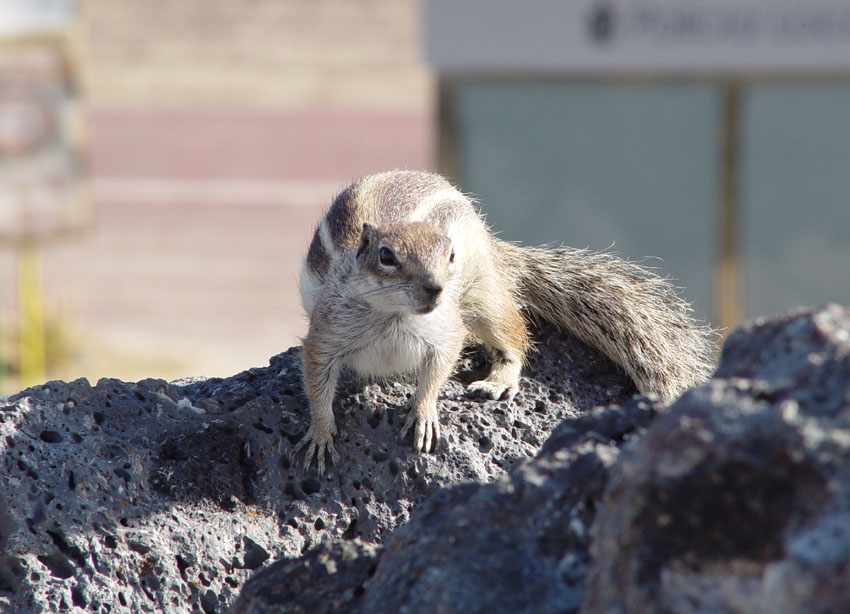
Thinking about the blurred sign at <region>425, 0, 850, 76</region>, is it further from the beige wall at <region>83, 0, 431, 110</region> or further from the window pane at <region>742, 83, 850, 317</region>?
the beige wall at <region>83, 0, 431, 110</region>

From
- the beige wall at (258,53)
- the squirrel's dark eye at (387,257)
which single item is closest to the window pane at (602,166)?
the squirrel's dark eye at (387,257)

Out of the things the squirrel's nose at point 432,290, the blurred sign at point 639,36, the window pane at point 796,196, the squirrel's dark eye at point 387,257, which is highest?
the blurred sign at point 639,36

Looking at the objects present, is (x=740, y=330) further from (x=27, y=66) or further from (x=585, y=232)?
(x=27, y=66)

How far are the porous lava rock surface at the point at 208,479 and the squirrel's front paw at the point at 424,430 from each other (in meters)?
0.02

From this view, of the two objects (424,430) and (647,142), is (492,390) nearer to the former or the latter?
(424,430)

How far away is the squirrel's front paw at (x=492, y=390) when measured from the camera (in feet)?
9.35

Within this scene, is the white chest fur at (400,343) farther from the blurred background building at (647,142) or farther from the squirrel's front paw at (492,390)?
the blurred background building at (647,142)

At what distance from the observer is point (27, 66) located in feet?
25.1

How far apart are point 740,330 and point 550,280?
1698 mm

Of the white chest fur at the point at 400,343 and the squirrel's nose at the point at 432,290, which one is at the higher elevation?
the squirrel's nose at the point at 432,290

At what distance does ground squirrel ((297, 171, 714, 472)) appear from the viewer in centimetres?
277

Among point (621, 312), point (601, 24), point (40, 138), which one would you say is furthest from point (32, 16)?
point (621, 312)

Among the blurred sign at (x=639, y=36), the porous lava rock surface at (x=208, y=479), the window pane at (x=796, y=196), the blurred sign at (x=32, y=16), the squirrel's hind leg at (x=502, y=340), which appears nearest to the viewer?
the porous lava rock surface at (x=208, y=479)

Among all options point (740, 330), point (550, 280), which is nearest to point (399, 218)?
point (550, 280)
